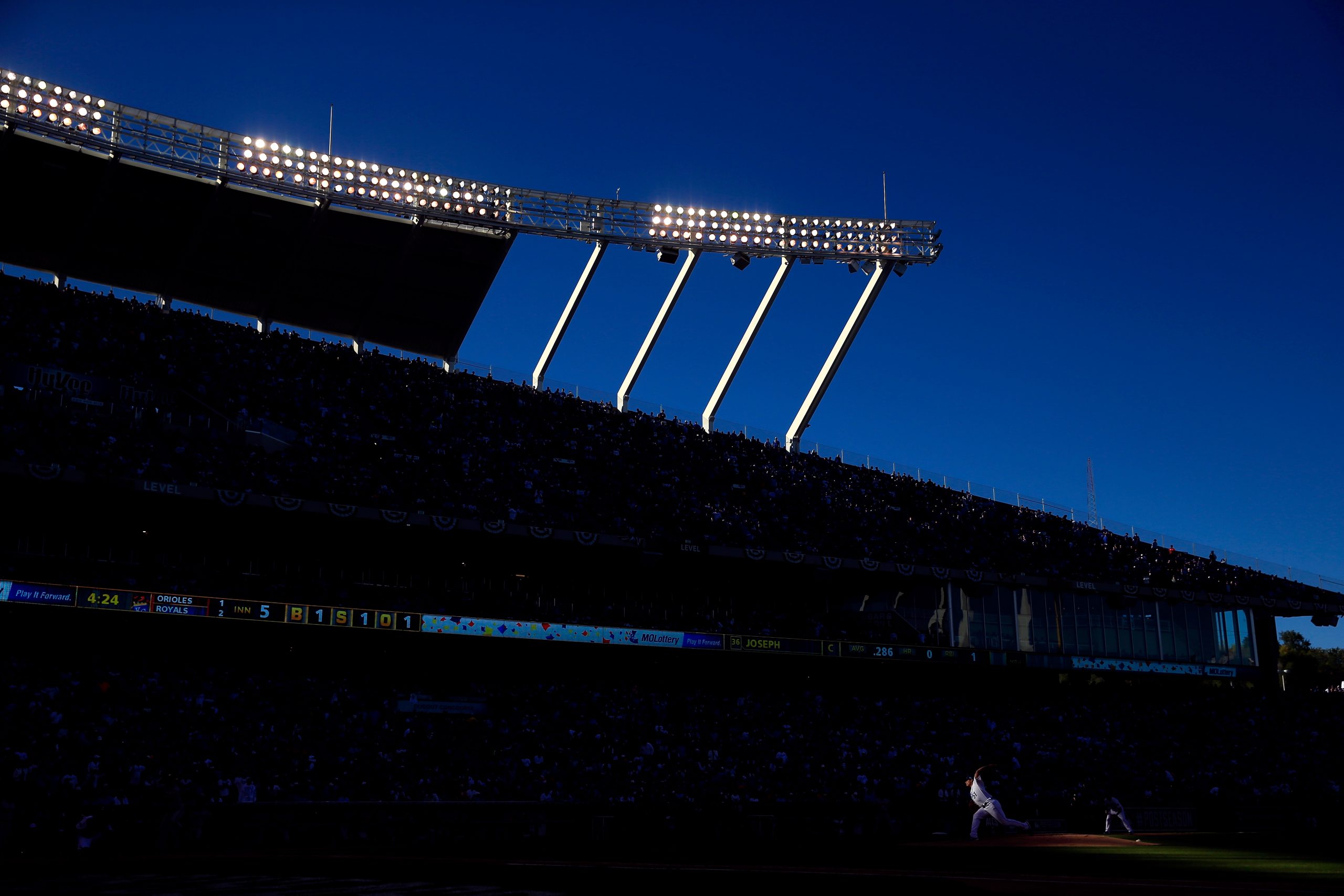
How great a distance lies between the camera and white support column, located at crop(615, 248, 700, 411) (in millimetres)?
48344

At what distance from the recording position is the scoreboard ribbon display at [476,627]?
30359 millimetres

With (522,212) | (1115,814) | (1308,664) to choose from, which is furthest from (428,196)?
(1308,664)

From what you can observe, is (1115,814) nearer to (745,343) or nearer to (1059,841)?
(1059,841)

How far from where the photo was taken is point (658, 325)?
48.5 metres

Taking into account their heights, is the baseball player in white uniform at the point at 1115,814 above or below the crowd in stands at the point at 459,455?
below

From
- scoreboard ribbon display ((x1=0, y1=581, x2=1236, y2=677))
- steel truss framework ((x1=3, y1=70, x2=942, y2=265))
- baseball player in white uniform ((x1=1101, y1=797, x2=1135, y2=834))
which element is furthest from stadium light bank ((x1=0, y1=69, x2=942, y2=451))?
baseball player in white uniform ((x1=1101, y1=797, x2=1135, y2=834))

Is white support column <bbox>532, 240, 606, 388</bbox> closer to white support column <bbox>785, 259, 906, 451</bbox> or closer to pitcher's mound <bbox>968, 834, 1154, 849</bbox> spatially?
white support column <bbox>785, 259, 906, 451</bbox>

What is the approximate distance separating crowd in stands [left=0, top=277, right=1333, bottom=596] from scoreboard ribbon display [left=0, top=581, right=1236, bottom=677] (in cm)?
340

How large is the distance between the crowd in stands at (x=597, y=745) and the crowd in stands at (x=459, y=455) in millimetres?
5538

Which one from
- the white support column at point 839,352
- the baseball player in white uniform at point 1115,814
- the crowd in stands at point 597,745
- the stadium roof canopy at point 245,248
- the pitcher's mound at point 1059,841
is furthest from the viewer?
the white support column at point 839,352

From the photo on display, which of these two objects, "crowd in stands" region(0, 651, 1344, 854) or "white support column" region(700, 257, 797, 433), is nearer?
"crowd in stands" region(0, 651, 1344, 854)

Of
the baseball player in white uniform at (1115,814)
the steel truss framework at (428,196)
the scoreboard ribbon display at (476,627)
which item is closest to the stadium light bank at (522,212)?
the steel truss framework at (428,196)

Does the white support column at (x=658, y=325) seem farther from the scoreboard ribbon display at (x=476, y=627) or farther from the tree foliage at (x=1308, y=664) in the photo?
the tree foliage at (x=1308, y=664)

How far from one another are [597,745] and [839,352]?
73.7ft
